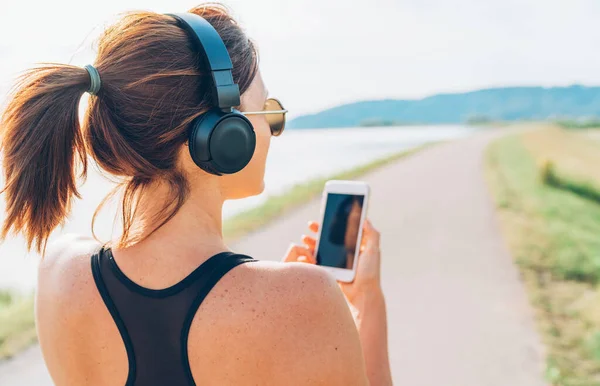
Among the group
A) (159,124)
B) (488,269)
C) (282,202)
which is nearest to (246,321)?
(159,124)

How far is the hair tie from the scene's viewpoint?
3.94 feet

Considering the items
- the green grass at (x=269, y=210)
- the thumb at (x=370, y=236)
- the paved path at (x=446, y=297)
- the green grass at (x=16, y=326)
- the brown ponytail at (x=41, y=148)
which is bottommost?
the green grass at (x=16, y=326)

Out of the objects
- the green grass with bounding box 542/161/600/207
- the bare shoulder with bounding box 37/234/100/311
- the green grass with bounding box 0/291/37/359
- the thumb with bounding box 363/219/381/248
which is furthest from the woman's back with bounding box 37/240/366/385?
the green grass with bounding box 542/161/600/207

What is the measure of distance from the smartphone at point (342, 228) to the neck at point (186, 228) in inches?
23.6

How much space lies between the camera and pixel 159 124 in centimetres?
123

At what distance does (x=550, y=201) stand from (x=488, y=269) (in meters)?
4.89

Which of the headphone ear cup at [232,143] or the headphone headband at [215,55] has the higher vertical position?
the headphone headband at [215,55]

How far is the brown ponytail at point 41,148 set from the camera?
48.1 inches

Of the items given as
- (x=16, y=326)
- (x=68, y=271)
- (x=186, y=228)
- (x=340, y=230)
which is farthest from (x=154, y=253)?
(x=16, y=326)

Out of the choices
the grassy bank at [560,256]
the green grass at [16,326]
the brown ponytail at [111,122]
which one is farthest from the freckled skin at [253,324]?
the green grass at [16,326]

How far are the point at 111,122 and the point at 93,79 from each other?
9 cm

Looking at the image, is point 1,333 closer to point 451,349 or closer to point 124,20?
point 451,349

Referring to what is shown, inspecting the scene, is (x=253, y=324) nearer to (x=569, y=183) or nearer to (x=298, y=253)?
(x=298, y=253)

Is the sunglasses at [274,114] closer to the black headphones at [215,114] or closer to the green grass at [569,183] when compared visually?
the black headphones at [215,114]
